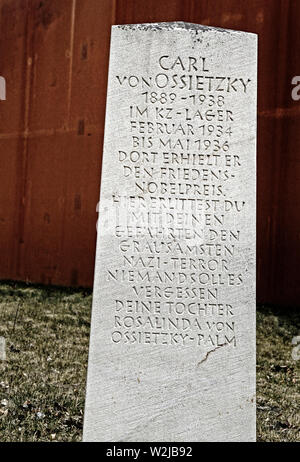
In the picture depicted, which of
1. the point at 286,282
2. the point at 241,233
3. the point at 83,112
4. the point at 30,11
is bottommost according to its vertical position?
the point at 286,282

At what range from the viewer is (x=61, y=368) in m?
3.95

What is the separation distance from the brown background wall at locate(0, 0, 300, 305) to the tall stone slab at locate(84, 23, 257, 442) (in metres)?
2.88

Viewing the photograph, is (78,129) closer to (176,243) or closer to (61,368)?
(61,368)

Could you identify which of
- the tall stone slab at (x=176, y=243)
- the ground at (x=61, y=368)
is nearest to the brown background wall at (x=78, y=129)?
the ground at (x=61, y=368)

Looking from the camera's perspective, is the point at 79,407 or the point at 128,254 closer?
the point at 128,254

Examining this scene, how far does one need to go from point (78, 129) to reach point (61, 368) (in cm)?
325

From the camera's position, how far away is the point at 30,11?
6.86 meters

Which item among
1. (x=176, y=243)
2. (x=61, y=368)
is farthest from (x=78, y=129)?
(x=176, y=243)

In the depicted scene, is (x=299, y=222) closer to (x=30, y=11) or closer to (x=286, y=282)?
(x=286, y=282)

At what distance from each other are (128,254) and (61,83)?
4.50 m

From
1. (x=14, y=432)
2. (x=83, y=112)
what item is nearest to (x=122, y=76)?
(x=14, y=432)

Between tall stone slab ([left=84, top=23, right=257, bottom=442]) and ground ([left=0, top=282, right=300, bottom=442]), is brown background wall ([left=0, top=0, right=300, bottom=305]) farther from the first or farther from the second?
tall stone slab ([left=84, top=23, right=257, bottom=442])

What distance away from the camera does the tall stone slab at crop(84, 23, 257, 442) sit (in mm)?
2516

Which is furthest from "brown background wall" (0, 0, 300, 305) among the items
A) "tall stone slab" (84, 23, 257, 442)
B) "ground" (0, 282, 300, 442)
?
"tall stone slab" (84, 23, 257, 442)
